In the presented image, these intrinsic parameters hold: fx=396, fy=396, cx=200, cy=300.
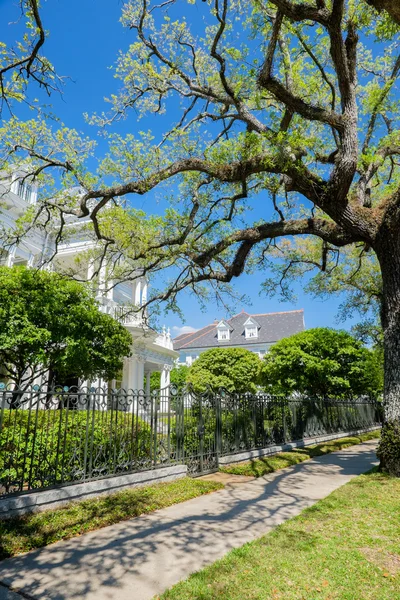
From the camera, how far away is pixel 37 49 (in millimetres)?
5844

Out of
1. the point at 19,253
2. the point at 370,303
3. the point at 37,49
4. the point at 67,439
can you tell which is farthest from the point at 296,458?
the point at 19,253

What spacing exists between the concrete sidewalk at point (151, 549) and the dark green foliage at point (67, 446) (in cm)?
140

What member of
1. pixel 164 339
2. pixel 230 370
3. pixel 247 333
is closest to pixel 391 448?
pixel 230 370

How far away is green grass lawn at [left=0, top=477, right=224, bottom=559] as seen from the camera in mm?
4426

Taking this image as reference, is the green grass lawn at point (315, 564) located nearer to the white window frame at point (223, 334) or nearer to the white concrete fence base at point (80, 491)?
the white concrete fence base at point (80, 491)

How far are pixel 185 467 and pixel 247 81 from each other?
9.56 m

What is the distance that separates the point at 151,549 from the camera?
4359 mm

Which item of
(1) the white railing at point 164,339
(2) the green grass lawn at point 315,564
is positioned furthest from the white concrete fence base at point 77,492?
(1) the white railing at point 164,339

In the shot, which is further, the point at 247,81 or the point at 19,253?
the point at 19,253

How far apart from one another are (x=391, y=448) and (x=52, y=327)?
351 inches

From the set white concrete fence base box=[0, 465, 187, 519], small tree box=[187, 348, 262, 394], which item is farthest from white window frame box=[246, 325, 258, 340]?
white concrete fence base box=[0, 465, 187, 519]

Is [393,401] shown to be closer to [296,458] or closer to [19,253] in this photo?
[296,458]

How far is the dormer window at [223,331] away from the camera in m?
50.0

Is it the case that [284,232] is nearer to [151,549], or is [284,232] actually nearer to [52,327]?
[52,327]
